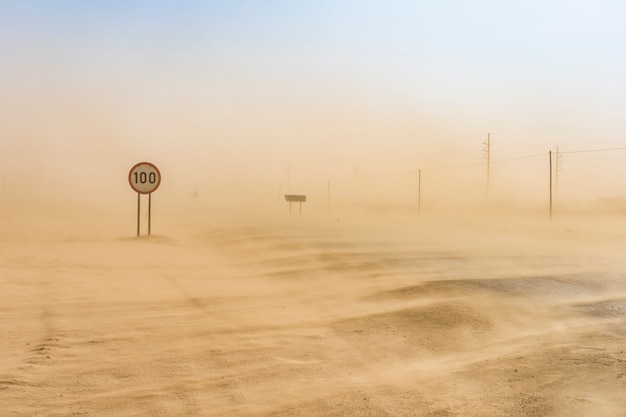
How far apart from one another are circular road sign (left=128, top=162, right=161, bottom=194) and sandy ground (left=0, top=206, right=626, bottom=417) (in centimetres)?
508

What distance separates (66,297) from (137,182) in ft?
31.0

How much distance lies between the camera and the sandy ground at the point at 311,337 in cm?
509

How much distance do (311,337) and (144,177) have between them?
12.1 m

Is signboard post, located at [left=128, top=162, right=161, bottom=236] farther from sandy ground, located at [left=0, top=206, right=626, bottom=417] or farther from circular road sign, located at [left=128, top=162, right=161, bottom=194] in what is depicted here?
sandy ground, located at [left=0, top=206, right=626, bottom=417]

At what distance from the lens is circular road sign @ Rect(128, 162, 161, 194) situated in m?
18.2

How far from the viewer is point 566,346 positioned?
6.66 meters

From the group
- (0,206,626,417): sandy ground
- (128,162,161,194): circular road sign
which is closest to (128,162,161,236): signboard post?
(128,162,161,194): circular road sign

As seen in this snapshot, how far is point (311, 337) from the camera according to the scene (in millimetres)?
7156

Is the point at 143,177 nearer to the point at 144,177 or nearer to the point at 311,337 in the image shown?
the point at 144,177

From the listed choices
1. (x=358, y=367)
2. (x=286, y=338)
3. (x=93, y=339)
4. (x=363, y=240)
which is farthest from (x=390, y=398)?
(x=363, y=240)

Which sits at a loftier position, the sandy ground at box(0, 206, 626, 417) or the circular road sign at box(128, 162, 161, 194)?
the circular road sign at box(128, 162, 161, 194)

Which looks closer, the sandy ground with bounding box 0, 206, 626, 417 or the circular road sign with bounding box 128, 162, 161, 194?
the sandy ground with bounding box 0, 206, 626, 417

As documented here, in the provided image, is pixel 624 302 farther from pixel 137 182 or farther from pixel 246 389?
pixel 137 182

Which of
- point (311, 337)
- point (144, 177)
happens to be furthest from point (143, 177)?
point (311, 337)
